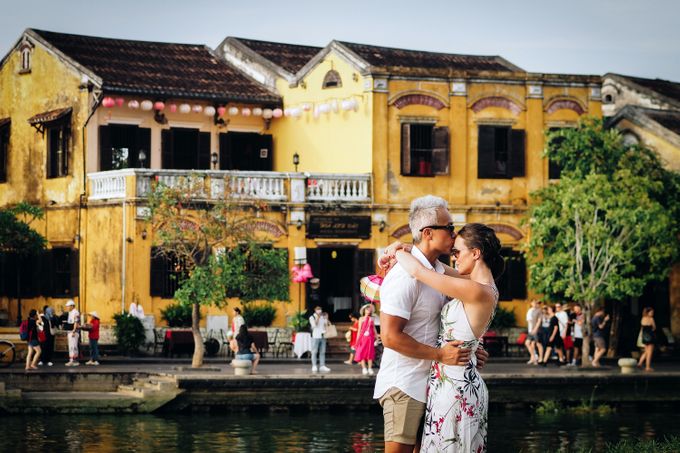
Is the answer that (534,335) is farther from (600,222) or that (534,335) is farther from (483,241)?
(483,241)

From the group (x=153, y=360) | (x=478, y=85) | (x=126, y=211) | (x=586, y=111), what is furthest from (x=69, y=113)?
(x=586, y=111)

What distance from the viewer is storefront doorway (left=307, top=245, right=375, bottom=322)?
34.8 m

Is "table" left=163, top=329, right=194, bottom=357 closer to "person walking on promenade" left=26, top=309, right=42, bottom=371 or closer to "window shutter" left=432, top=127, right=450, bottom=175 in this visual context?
"person walking on promenade" left=26, top=309, right=42, bottom=371

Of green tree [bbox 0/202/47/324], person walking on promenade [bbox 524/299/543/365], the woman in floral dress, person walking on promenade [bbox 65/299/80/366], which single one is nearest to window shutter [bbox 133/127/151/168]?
green tree [bbox 0/202/47/324]

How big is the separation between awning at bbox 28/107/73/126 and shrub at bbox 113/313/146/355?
649 cm

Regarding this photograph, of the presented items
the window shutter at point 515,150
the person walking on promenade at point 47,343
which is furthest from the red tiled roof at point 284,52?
the person walking on promenade at point 47,343

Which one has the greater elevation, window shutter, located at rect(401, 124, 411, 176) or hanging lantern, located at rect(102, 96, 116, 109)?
hanging lantern, located at rect(102, 96, 116, 109)

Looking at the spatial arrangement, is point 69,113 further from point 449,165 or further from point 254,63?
point 449,165

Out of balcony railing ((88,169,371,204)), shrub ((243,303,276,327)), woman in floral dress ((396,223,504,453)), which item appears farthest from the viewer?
shrub ((243,303,276,327))

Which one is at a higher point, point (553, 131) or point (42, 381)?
point (553, 131)

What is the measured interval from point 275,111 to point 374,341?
11.8 m

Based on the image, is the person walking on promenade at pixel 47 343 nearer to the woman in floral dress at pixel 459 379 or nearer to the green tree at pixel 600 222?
the green tree at pixel 600 222

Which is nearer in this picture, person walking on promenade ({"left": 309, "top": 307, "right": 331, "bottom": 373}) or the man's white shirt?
the man's white shirt

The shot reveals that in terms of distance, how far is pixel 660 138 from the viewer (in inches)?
1435
